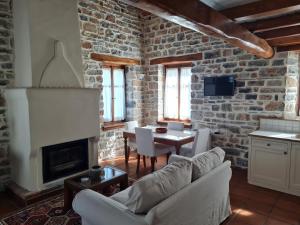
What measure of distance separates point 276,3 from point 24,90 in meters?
3.24

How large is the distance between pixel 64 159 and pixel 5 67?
1715 millimetres

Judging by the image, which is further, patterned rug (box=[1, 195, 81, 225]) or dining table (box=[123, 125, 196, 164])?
dining table (box=[123, 125, 196, 164])

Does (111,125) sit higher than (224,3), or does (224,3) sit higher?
(224,3)

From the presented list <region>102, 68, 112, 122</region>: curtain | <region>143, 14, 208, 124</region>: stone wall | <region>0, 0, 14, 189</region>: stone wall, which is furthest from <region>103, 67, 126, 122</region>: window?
<region>0, 0, 14, 189</region>: stone wall

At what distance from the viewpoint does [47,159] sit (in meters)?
3.50

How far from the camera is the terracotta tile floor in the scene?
8.98ft

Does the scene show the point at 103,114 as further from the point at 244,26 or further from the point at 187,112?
the point at 244,26

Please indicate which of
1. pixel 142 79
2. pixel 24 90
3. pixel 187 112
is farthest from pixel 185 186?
pixel 142 79

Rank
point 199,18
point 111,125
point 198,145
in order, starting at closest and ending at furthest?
1. point 199,18
2. point 198,145
3. point 111,125

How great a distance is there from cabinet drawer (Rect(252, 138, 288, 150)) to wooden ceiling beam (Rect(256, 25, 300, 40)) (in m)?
1.59

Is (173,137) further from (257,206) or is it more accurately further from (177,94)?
(177,94)

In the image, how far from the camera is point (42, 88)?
128 inches

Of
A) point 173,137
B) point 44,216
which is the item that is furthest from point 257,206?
point 44,216

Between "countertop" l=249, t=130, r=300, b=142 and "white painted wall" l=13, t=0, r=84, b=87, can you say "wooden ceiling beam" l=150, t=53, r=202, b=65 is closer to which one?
"countertop" l=249, t=130, r=300, b=142
